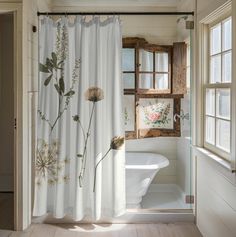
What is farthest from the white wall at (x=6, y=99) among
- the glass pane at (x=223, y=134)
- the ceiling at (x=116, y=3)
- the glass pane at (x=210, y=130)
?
the glass pane at (x=223, y=134)

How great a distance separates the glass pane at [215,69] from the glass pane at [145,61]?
152 centimetres

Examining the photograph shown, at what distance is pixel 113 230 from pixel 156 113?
6.12ft

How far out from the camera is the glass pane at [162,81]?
186 inches

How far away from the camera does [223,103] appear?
2.94 metres

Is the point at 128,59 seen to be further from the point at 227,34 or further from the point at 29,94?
the point at 227,34

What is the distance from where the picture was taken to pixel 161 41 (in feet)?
15.8

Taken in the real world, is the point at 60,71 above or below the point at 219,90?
above

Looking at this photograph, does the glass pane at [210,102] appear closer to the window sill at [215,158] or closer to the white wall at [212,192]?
the white wall at [212,192]

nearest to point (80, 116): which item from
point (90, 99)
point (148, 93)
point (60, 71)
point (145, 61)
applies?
point (90, 99)

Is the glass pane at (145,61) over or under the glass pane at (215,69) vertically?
over

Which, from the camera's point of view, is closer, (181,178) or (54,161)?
(54,161)

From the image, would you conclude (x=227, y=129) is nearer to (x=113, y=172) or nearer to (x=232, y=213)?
(x=232, y=213)

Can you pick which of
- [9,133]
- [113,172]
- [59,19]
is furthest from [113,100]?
[9,133]

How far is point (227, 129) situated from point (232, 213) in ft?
2.30
